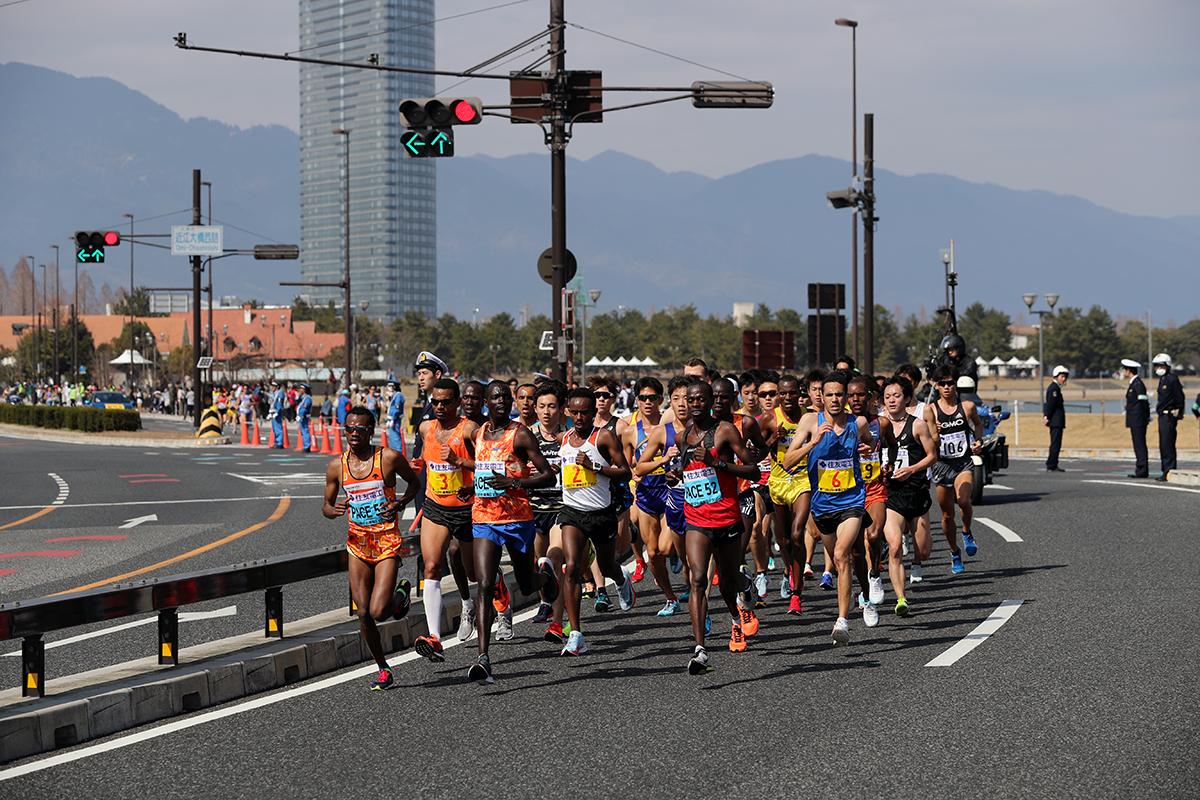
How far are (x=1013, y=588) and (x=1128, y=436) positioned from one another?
34.6 meters

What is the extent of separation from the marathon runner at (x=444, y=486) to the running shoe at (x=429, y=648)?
1.68 ft

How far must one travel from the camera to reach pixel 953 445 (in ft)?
51.0

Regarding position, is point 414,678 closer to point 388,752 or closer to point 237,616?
point 388,752

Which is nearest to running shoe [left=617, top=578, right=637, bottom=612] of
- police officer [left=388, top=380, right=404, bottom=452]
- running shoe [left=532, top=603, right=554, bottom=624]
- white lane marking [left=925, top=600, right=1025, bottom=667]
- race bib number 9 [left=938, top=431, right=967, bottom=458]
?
running shoe [left=532, top=603, right=554, bottom=624]

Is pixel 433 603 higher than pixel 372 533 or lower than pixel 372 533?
lower

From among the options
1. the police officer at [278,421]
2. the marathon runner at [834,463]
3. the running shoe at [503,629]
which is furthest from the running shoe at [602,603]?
the police officer at [278,421]

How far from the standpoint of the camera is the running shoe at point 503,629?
1157 centimetres

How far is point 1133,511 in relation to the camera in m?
21.1

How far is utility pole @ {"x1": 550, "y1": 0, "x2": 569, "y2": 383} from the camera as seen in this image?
20.8 m

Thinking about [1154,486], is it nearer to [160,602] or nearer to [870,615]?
[870,615]

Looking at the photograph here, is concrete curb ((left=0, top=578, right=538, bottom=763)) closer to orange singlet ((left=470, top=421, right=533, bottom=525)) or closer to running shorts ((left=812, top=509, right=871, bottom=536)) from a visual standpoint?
orange singlet ((left=470, top=421, right=533, bottom=525))

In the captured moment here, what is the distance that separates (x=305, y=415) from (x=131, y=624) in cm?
3098

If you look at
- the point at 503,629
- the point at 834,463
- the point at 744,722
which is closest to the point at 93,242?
the point at 503,629

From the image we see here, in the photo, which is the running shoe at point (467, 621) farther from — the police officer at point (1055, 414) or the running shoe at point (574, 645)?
the police officer at point (1055, 414)
